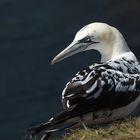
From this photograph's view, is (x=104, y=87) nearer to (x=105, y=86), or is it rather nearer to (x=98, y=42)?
(x=105, y=86)

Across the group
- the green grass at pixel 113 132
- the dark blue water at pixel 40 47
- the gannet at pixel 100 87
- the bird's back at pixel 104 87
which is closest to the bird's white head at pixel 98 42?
the gannet at pixel 100 87

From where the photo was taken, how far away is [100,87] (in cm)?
638

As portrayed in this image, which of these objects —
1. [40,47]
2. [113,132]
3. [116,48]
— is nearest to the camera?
[113,132]

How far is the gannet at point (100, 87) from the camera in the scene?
623 cm

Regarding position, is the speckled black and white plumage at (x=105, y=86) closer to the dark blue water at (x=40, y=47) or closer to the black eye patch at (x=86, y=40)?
the black eye patch at (x=86, y=40)

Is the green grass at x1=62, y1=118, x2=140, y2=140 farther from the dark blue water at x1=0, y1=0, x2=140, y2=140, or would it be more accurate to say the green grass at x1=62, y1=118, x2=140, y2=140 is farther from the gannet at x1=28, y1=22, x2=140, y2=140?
the dark blue water at x1=0, y1=0, x2=140, y2=140

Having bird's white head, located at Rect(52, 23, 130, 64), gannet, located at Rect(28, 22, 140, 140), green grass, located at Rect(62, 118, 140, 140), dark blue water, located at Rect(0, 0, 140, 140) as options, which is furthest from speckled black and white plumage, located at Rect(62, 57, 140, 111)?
dark blue water, located at Rect(0, 0, 140, 140)

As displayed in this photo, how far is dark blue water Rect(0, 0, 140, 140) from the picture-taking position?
12.4 m

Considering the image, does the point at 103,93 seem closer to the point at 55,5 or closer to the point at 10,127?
the point at 10,127

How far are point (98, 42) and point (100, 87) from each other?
102 cm

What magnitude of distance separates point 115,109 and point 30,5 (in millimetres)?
9219

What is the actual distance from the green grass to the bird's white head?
98 cm

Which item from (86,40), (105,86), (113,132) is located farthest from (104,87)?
(86,40)

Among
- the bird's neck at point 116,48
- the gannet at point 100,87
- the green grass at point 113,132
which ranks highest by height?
the bird's neck at point 116,48
